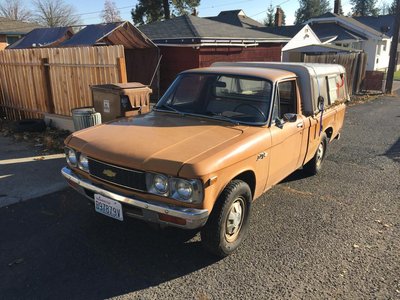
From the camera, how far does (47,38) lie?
1550cm

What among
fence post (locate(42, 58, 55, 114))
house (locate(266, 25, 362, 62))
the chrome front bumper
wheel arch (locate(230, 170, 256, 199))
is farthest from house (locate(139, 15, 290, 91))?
the chrome front bumper

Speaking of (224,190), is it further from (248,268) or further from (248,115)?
Result: (248,115)

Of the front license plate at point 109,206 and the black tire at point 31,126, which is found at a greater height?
the front license plate at point 109,206

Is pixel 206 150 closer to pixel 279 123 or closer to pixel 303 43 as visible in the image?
pixel 279 123

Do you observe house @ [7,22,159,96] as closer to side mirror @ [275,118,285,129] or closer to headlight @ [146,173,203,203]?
side mirror @ [275,118,285,129]

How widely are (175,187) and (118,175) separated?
60 cm

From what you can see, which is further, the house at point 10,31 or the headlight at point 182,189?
the house at point 10,31

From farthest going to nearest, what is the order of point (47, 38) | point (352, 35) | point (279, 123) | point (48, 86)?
point (352, 35) → point (47, 38) → point (48, 86) → point (279, 123)

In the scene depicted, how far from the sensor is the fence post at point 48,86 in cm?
850

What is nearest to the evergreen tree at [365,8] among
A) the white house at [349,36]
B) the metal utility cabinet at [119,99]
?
the white house at [349,36]

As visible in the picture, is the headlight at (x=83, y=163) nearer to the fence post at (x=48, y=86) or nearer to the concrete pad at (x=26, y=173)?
the concrete pad at (x=26, y=173)

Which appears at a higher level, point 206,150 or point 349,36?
point 349,36

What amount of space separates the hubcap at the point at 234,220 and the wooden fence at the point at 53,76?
456cm

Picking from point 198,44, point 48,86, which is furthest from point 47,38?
point 48,86
